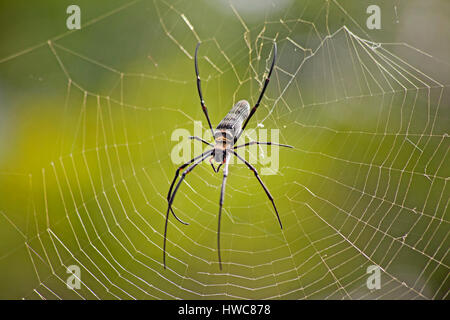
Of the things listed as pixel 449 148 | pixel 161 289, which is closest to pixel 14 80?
pixel 161 289

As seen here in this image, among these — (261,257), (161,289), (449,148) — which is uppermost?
(449,148)

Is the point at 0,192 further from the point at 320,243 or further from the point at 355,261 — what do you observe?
the point at 355,261
